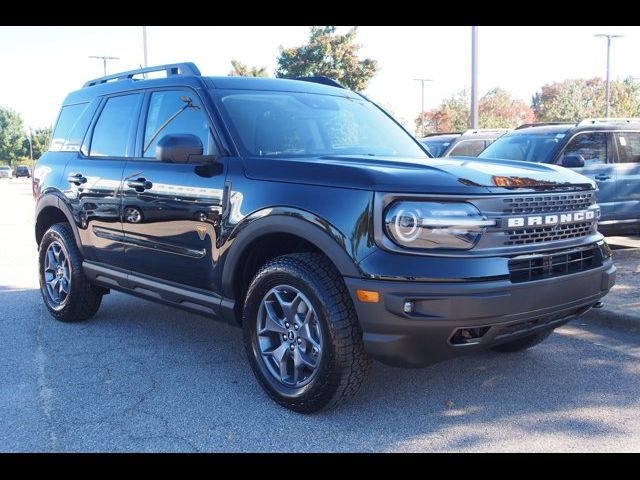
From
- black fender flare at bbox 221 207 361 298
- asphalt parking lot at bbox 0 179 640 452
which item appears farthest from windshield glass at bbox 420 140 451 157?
black fender flare at bbox 221 207 361 298

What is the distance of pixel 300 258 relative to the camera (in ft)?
11.4

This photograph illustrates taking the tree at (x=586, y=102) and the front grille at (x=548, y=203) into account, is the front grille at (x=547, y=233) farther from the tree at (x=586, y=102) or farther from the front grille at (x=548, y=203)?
the tree at (x=586, y=102)

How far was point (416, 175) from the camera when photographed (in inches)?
126

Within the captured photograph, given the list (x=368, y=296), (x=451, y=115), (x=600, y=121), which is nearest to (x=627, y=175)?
(x=600, y=121)

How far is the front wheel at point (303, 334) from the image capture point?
3.27 metres

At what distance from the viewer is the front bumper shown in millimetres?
2988

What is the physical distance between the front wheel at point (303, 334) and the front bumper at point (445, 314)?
153mm

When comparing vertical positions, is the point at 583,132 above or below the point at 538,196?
above

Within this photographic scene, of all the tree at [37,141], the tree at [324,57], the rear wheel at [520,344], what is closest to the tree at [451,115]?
the tree at [324,57]

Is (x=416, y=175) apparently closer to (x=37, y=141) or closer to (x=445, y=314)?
(x=445, y=314)
